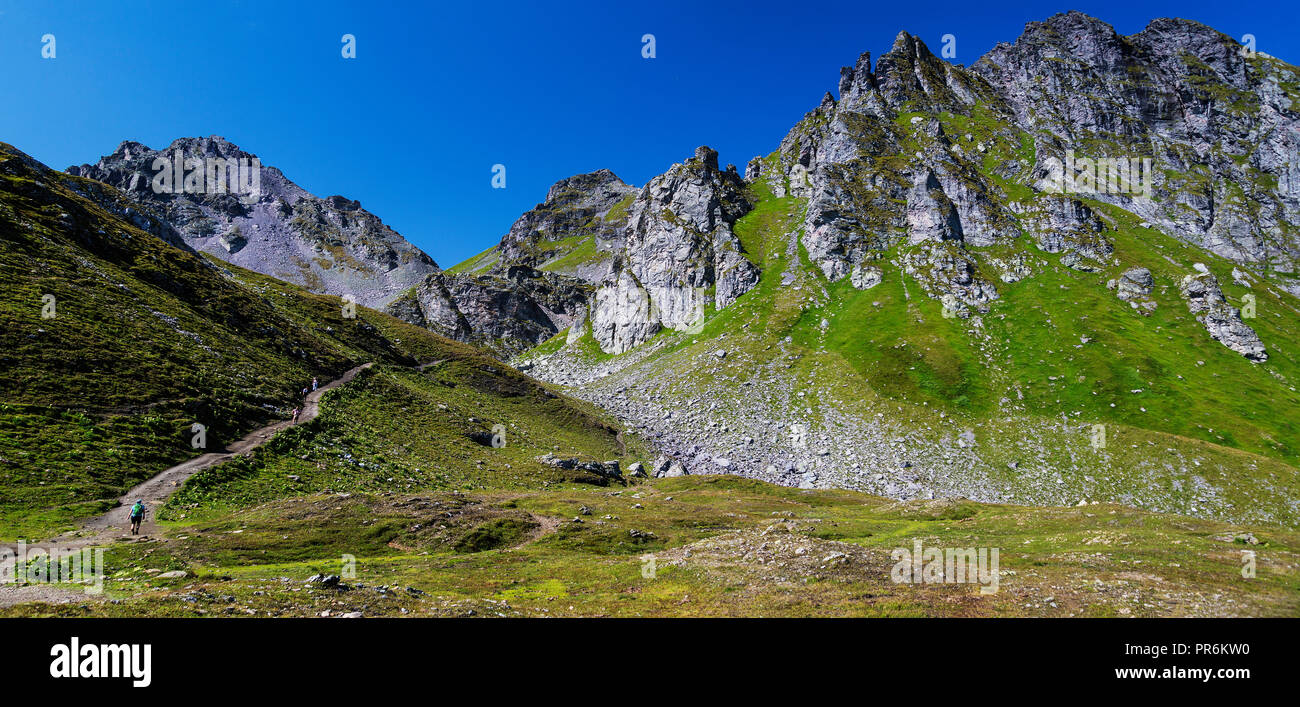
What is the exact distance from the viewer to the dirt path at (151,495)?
25859mm

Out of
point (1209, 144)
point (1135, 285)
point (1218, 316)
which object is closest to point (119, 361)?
point (1135, 285)

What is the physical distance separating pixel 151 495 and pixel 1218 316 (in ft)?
571

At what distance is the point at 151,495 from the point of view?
3294 centimetres

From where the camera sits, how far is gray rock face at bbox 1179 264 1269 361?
10169 centimetres

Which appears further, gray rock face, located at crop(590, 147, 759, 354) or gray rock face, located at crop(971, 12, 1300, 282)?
gray rock face, located at crop(590, 147, 759, 354)

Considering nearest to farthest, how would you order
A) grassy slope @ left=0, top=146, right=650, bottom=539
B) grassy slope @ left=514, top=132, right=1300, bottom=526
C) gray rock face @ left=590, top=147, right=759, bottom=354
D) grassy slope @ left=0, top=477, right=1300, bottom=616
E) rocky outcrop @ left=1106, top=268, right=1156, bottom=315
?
grassy slope @ left=0, top=477, right=1300, bottom=616 → grassy slope @ left=0, top=146, right=650, bottom=539 → grassy slope @ left=514, top=132, right=1300, bottom=526 → rocky outcrop @ left=1106, top=268, right=1156, bottom=315 → gray rock face @ left=590, top=147, right=759, bottom=354

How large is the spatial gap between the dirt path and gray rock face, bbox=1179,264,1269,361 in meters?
168

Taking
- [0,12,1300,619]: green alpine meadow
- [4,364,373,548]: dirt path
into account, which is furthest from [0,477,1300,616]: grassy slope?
[4,364,373,548]: dirt path

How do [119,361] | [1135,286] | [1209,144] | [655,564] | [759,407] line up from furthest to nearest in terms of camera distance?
[1209,144] → [1135,286] → [759,407] → [119,361] → [655,564]

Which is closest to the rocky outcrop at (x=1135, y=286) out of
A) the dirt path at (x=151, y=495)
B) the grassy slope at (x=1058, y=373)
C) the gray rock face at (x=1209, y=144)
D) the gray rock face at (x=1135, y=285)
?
the gray rock face at (x=1135, y=285)

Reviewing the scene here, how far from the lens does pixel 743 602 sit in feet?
75.6

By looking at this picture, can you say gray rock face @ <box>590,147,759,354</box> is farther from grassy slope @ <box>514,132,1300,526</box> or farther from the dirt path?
the dirt path

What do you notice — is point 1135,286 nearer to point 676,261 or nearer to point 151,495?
point 676,261
